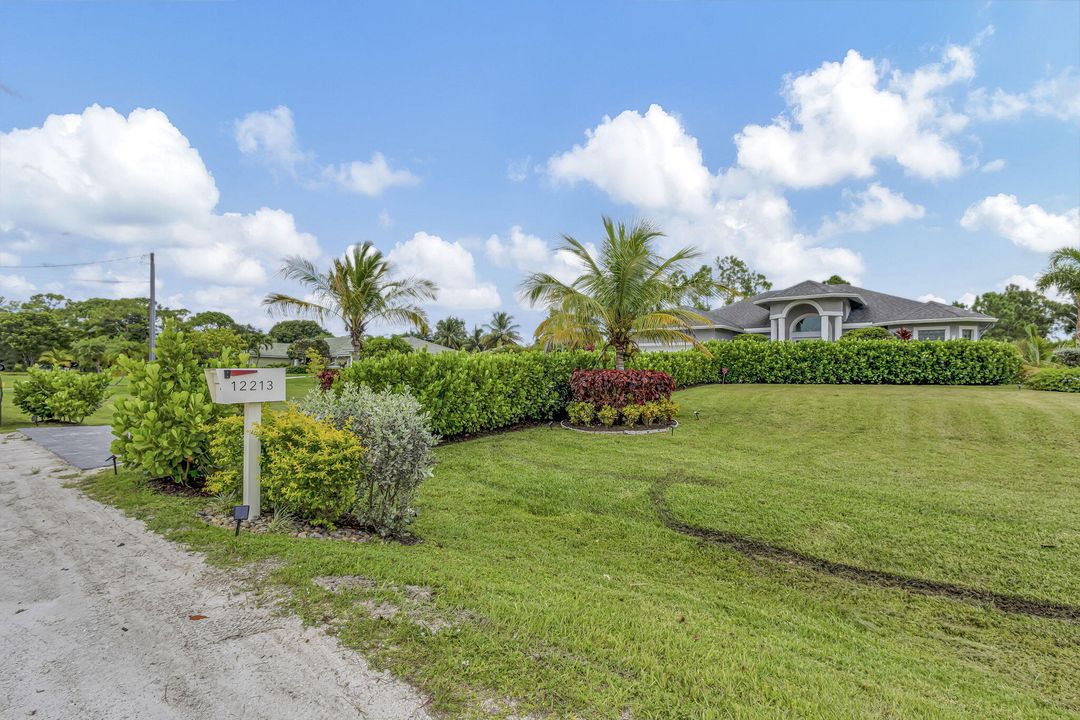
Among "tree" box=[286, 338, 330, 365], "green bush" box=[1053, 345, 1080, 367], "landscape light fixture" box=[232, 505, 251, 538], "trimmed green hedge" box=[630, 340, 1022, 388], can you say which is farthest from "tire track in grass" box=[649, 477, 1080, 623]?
"tree" box=[286, 338, 330, 365]

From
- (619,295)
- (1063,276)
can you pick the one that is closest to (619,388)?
(619,295)

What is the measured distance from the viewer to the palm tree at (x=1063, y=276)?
2230 centimetres

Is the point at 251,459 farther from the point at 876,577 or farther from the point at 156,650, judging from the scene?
the point at 876,577

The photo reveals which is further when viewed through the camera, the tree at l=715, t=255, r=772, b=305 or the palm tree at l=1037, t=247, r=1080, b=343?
the tree at l=715, t=255, r=772, b=305

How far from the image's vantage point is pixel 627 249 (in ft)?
37.6

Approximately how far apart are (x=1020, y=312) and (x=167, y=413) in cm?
6132

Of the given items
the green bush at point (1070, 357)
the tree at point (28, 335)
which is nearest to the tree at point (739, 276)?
the green bush at point (1070, 357)

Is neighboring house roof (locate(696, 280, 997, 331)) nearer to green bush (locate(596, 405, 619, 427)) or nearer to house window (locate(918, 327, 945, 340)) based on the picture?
house window (locate(918, 327, 945, 340))

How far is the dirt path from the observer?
1.96m

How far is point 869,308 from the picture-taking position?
90.8ft

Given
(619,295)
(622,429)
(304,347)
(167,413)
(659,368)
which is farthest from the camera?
(304,347)

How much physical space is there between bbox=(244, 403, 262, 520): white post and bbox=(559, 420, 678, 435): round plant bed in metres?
7.05

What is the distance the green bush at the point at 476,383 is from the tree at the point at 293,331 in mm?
49898

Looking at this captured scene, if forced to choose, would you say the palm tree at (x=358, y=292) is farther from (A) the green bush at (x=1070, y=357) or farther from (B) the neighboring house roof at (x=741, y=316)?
(A) the green bush at (x=1070, y=357)
